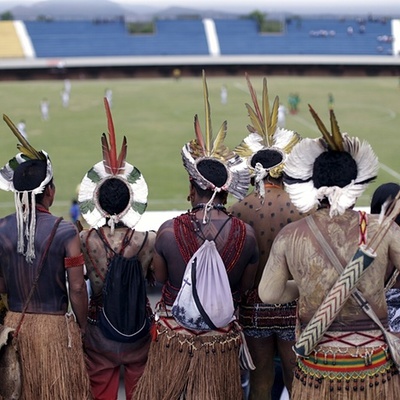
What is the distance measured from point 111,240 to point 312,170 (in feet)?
3.54

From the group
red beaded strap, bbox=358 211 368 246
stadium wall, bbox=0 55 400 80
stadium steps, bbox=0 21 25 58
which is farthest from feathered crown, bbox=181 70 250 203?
stadium steps, bbox=0 21 25 58

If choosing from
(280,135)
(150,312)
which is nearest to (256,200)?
(280,135)

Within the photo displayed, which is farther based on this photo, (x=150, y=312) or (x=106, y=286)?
(x=150, y=312)

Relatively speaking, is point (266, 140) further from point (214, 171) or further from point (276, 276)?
point (276, 276)

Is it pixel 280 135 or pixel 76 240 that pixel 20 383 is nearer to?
pixel 76 240

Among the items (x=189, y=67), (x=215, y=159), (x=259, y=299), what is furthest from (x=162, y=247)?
(x=189, y=67)

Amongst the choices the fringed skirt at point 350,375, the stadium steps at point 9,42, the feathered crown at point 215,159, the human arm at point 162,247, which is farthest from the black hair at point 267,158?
the stadium steps at point 9,42

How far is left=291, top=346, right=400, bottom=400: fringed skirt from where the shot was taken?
2938mm

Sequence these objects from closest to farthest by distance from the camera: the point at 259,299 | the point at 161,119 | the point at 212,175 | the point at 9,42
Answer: the point at 212,175, the point at 259,299, the point at 161,119, the point at 9,42

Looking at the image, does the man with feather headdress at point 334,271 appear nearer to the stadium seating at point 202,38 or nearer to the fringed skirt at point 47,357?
the fringed skirt at point 47,357

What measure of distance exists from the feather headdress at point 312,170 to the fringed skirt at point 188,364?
0.85 m

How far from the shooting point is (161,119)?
70.5 ft

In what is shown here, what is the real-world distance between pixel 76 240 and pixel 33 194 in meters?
0.30

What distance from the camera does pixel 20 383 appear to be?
11.3ft
